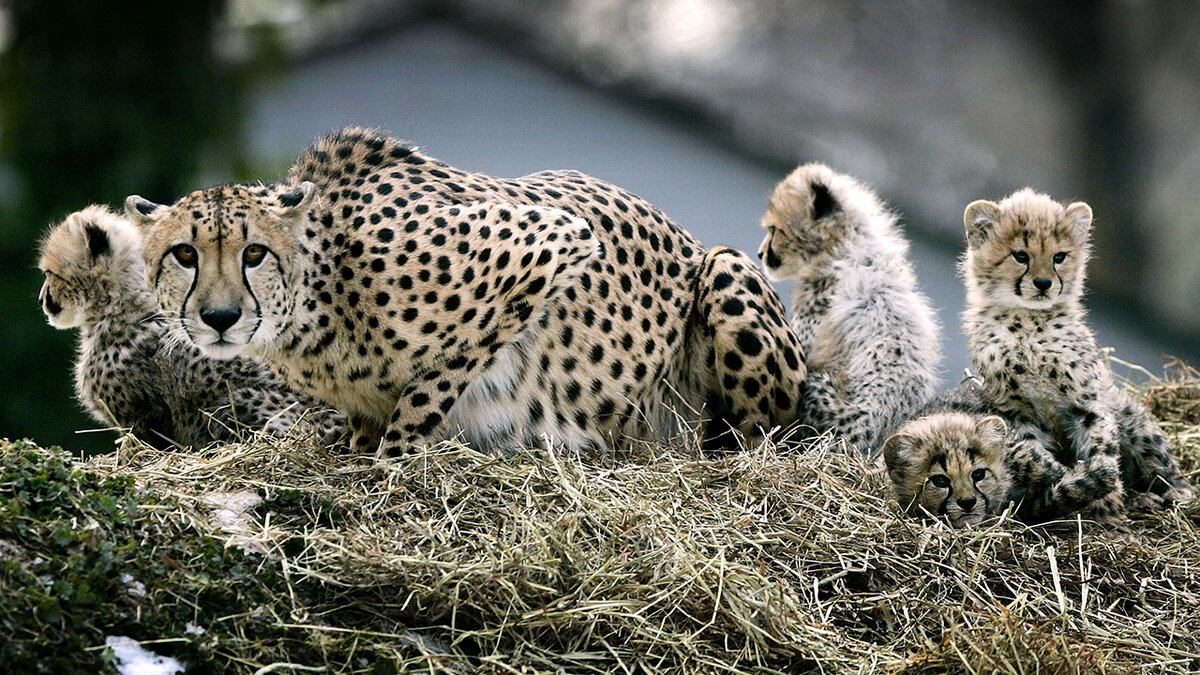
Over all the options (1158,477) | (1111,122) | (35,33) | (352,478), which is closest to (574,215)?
(352,478)

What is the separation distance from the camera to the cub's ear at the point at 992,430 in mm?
3375

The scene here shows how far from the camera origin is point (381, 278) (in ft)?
11.2

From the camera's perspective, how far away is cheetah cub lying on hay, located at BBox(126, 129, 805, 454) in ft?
10.4

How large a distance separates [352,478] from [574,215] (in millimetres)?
1204

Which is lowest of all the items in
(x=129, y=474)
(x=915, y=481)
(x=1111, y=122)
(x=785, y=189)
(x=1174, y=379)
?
(x=129, y=474)

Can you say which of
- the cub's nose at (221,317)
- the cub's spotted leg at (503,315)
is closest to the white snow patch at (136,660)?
the cub's nose at (221,317)

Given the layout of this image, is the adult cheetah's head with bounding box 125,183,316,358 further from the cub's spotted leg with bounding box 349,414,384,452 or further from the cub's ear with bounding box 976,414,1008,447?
the cub's ear with bounding box 976,414,1008,447

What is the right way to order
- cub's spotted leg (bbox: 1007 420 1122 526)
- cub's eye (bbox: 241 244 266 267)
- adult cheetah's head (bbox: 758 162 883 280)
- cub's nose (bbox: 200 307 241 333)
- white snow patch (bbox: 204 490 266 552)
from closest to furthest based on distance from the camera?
white snow patch (bbox: 204 490 266 552), cub's nose (bbox: 200 307 241 333), cub's eye (bbox: 241 244 266 267), cub's spotted leg (bbox: 1007 420 1122 526), adult cheetah's head (bbox: 758 162 883 280)

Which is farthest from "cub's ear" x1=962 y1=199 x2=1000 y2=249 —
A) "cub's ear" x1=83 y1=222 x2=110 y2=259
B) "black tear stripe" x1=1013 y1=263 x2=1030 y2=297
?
"cub's ear" x1=83 y1=222 x2=110 y2=259

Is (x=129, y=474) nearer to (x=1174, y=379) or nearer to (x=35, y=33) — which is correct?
(x=1174, y=379)

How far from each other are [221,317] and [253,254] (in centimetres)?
21

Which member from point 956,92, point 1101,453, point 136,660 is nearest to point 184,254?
point 136,660

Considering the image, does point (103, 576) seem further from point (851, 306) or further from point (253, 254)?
point (851, 306)

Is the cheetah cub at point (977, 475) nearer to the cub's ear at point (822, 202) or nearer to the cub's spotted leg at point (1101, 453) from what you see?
the cub's spotted leg at point (1101, 453)
